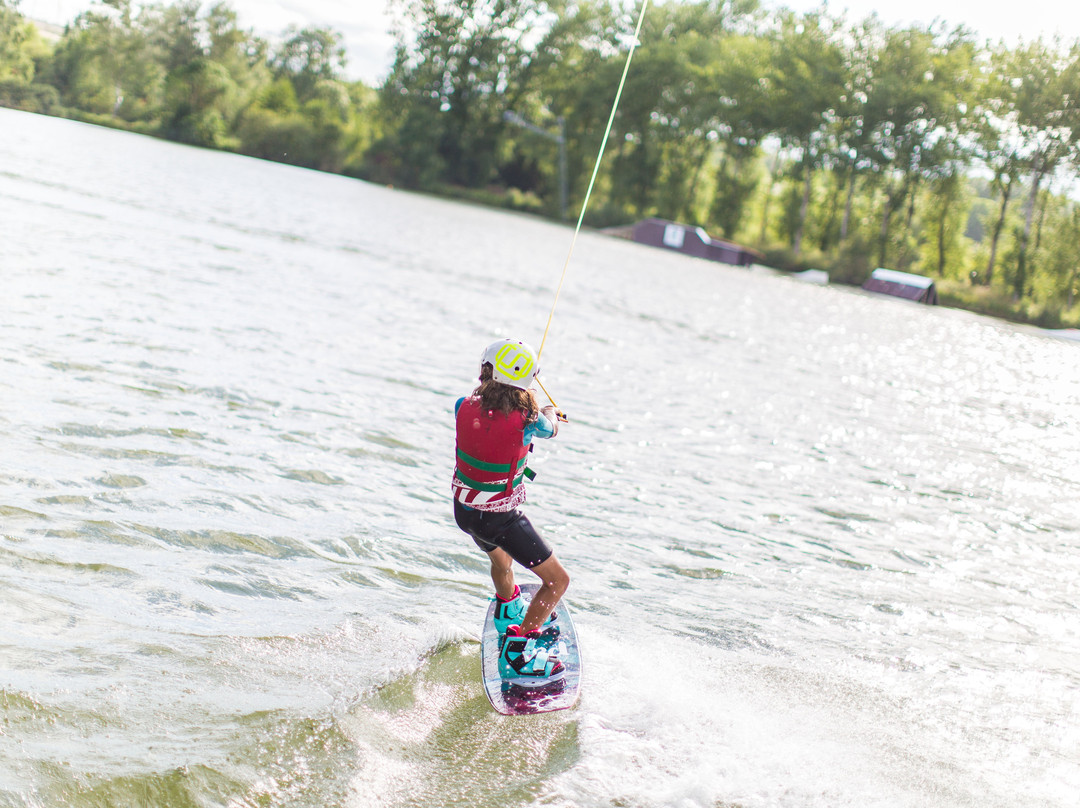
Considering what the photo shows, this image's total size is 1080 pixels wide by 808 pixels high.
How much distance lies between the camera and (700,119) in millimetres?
79875

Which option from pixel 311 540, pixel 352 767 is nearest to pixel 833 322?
pixel 311 540

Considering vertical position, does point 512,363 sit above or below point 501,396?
above

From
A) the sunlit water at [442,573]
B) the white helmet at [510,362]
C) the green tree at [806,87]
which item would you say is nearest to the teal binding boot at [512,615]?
the sunlit water at [442,573]

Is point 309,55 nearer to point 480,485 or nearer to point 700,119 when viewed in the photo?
point 700,119

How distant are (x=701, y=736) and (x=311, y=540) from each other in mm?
3683

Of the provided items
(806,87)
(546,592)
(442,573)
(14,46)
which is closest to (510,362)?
(546,592)

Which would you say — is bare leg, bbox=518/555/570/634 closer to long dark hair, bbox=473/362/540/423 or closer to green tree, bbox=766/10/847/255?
long dark hair, bbox=473/362/540/423

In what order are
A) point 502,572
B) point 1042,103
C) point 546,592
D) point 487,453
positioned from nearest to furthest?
1. point 487,453
2. point 546,592
3. point 502,572
4. point 1042,103

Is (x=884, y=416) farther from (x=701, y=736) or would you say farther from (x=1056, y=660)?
(x=701, y=736)

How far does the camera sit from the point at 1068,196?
226ft

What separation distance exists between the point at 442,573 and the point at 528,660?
79.1 inches

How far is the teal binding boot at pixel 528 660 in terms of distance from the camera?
5.55 meters

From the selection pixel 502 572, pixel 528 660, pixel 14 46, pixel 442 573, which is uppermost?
pixel 14 46

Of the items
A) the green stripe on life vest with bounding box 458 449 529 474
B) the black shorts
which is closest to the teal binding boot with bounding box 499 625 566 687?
the black shorts
